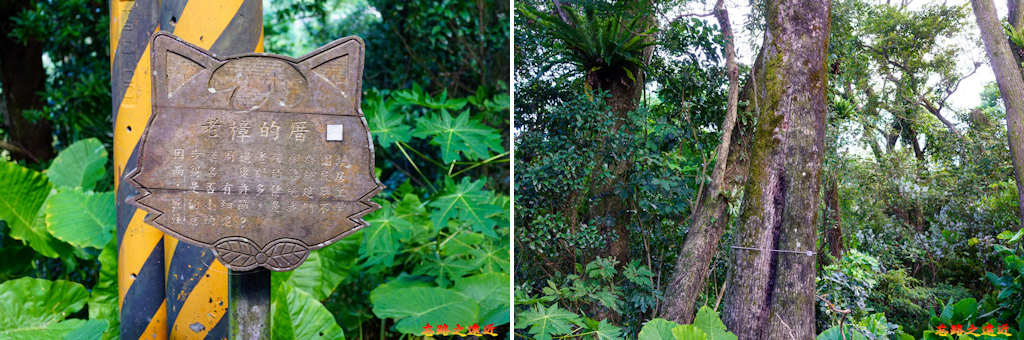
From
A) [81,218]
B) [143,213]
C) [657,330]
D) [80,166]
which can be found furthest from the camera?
[80,166]

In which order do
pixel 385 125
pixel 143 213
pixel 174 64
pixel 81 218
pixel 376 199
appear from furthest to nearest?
1. pixel 376 199
2. pixel 385 125
3. pixel 81 218
4. pixel 143 213
5. pixel 174 64

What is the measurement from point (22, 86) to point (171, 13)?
3.44 meters

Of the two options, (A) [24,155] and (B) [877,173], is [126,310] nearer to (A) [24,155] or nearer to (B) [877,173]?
(B) [877,173]

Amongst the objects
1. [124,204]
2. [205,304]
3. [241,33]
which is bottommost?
[205,304]

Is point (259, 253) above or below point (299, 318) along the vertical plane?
above

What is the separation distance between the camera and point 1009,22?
72.2 inches

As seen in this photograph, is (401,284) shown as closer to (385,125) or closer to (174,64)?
(385,125)

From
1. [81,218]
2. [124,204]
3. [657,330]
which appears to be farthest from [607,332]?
[81,218]

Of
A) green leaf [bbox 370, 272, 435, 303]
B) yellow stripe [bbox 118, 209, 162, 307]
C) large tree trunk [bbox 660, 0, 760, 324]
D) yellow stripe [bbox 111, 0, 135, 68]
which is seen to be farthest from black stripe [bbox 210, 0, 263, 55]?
large tree trunk [bbox 660, 0, 760, 324]

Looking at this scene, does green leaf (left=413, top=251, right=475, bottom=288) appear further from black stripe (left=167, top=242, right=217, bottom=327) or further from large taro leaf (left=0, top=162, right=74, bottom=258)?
large taro leaf (left=0, top=162, right=74, bottom=258)

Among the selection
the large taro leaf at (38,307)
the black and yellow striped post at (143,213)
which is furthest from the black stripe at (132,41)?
the large taro leaf at (38,307)

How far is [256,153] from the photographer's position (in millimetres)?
1071

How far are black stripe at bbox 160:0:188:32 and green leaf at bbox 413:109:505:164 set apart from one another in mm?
827

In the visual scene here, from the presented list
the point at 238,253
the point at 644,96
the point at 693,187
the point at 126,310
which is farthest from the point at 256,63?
the point at 693,187
